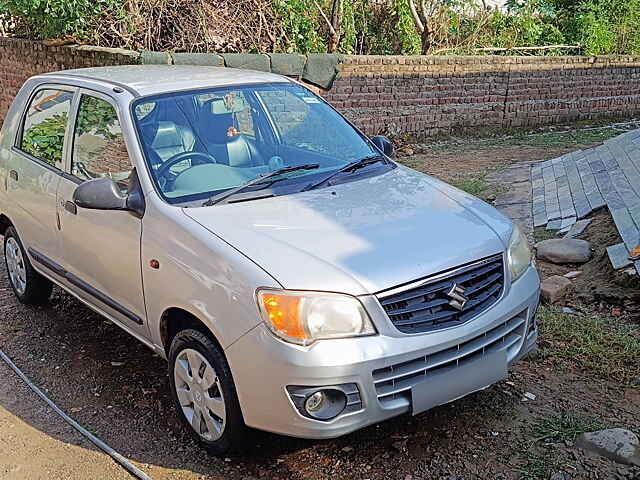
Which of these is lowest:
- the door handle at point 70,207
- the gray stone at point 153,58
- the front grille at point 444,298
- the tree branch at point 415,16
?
the front grille at point 444,298

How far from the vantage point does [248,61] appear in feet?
33.3

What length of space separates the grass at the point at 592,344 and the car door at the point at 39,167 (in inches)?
129

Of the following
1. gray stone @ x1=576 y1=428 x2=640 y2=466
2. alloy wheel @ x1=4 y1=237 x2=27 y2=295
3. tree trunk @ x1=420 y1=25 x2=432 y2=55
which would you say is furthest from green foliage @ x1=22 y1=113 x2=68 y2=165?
tree trunk @ x1=420 y1=25 x2=432 y2=55

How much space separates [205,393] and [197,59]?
22.3 ft

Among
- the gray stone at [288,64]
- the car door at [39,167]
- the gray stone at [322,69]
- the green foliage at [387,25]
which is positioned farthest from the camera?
the gray stone at [322,69]

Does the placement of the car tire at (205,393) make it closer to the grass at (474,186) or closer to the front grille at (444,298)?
the front grille at (444,298)

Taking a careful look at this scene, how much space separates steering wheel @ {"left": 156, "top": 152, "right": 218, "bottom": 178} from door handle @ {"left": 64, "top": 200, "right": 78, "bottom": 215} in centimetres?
78

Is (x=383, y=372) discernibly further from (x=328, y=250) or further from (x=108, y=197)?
(x=108, y=197)

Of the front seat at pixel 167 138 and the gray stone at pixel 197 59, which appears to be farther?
the gray stone at pixel 197 59

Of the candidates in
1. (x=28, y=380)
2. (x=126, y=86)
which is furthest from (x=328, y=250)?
(x=28, y=380)

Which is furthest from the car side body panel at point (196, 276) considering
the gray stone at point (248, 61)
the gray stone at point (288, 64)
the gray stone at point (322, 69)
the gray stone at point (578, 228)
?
the gray stone at point (322, 69)

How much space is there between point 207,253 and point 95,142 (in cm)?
154

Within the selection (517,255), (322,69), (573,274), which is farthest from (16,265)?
(322,69)

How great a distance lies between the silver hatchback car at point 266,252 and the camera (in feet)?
10.8
